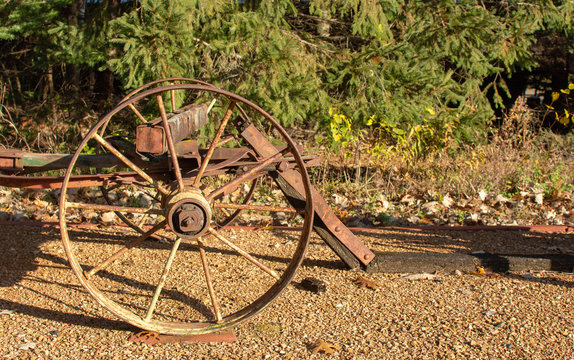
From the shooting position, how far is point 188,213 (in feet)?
9.85

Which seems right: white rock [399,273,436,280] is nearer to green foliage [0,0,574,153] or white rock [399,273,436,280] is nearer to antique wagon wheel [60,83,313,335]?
antique wagon wheel [60,83,313,335]

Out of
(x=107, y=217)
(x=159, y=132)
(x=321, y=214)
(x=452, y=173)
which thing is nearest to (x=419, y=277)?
(x=321, y=214)

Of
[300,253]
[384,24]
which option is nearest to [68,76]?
[384,24]

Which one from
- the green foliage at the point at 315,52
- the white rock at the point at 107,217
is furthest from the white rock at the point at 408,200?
the white rock at the point at 107,217

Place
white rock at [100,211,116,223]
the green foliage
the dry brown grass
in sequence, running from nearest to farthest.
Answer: white rock at [100,211,116,223] → the green foliage → the dry brown grass

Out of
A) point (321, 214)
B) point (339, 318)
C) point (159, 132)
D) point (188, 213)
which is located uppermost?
point (159, 132)

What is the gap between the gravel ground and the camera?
2.96 meters

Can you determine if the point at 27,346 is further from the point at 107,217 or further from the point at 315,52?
the point at 315,52

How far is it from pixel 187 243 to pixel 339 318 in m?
1.93

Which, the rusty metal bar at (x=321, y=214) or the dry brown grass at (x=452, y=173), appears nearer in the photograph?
the rusty metal bar at (x=321, y=214)

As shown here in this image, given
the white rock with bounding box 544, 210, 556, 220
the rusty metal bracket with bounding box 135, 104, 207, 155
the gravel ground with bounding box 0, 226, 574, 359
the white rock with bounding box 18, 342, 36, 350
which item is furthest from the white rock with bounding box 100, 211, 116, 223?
the white rock with bounding box 544, 210, 556, 220

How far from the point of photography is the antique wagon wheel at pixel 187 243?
9.84 feet

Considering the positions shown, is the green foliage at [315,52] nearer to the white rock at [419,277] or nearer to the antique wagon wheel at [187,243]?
the antique wagon wheel at [187,243]

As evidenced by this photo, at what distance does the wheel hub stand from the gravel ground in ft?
2.07
